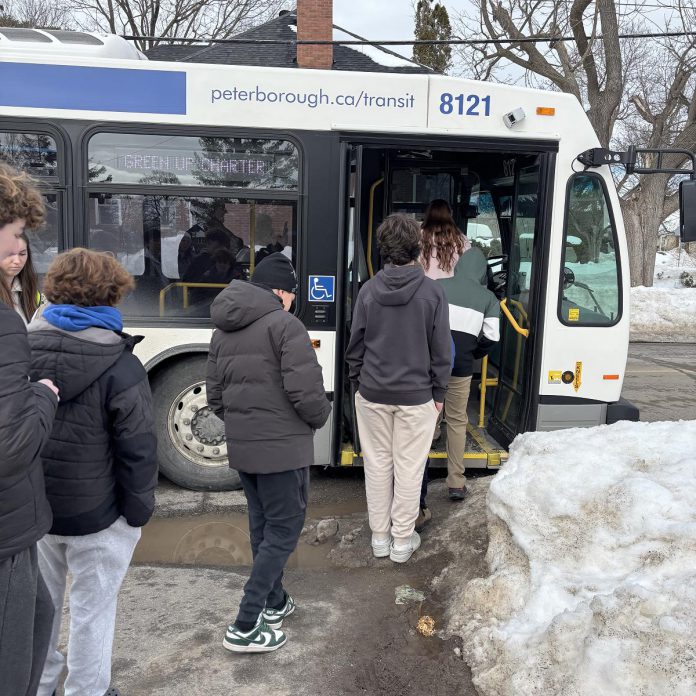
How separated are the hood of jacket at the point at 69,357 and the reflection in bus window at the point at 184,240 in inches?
109

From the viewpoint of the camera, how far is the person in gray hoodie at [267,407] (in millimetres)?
3061

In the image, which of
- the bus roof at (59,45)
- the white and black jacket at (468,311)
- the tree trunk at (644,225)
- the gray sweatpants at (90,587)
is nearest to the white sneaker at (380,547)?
the white and black jacket at (468,311)

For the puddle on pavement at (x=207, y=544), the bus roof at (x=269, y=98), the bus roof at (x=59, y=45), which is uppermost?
the bus roof at (x=59, y=45)

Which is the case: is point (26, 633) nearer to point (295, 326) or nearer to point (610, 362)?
point (295, 326)

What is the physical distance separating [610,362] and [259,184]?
289cm

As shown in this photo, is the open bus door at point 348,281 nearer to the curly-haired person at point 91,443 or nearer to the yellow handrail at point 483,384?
the yellow handrail at point 483,384

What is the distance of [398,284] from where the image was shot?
12.8 ft

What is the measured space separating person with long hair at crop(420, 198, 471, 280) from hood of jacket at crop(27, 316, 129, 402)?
2936 mm

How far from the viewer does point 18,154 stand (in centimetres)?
485

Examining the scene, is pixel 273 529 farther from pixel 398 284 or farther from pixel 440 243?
pixel 440 243

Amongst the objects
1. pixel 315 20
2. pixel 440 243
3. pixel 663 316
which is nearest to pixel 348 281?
pixel 440 243

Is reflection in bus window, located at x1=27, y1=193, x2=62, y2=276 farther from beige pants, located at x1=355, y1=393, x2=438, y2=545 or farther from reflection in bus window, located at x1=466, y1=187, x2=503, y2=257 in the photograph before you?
reflection in bus window, located at x1=466, y1=187, x2=503, y2=257

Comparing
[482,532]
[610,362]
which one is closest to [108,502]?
[482,532]

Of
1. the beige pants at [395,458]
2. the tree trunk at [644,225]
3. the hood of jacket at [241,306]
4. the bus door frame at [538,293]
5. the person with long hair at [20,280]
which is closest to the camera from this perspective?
the person with long hair at [20,280]
